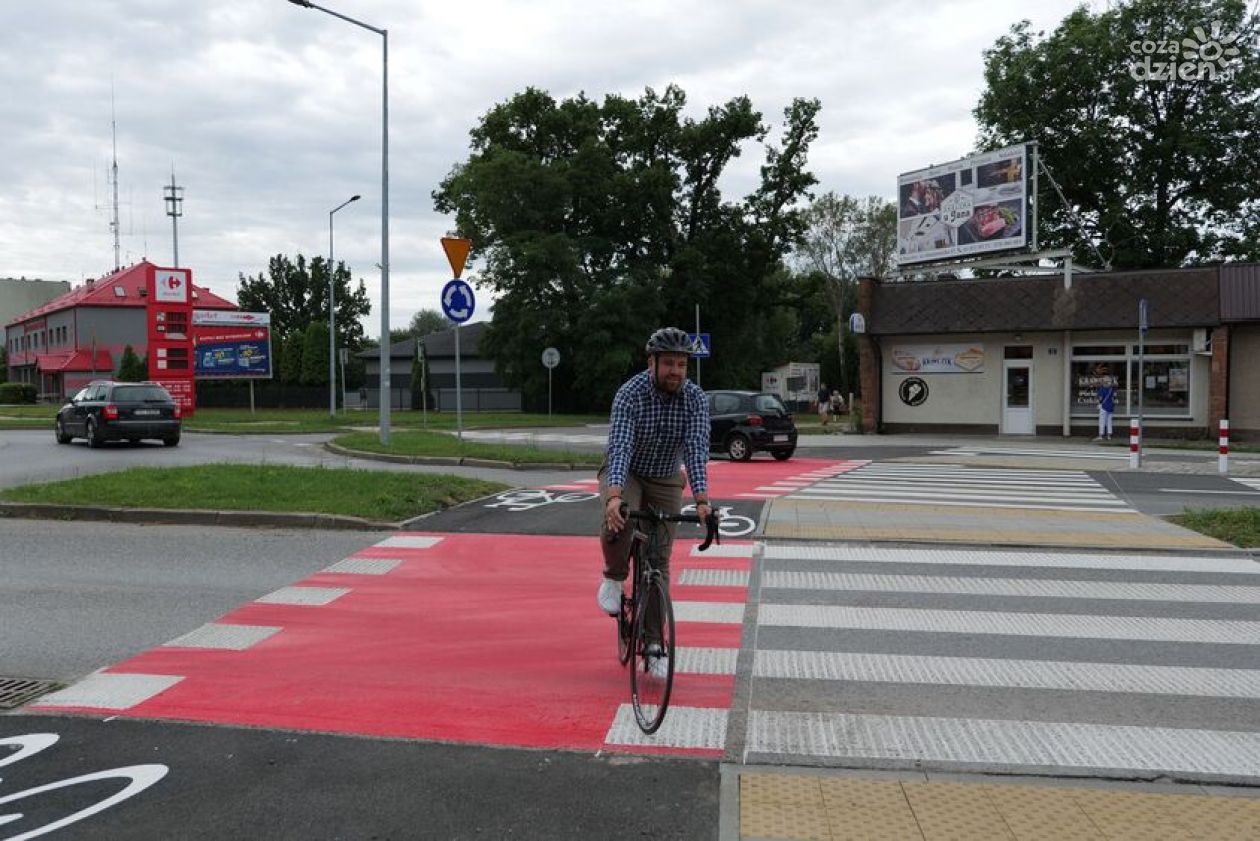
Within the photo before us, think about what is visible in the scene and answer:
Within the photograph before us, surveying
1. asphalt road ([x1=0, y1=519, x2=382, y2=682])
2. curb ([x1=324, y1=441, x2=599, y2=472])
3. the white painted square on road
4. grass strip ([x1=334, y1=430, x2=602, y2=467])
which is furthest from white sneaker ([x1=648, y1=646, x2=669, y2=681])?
grass strip ([x1=334, y1=430, x2=602, y2=467])

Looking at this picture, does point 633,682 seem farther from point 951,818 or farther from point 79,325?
point 79,325

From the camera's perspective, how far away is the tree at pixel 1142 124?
38.3 m

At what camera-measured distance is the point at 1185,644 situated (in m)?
6.04

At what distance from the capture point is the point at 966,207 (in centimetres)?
3159

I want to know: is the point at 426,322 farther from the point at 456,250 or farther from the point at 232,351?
the point at 456,250

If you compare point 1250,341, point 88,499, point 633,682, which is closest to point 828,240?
point 1250,341

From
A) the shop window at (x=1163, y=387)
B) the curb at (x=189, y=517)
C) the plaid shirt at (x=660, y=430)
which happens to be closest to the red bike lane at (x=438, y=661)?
the plaid shirt at (x=660, y=430)

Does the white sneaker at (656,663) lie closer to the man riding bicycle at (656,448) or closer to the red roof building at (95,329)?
the man riding bicycle at (656,448)

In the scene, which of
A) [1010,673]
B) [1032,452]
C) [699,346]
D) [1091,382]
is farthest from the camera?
[1091,382]

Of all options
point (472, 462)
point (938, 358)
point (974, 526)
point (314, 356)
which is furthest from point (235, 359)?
point (974, 526)

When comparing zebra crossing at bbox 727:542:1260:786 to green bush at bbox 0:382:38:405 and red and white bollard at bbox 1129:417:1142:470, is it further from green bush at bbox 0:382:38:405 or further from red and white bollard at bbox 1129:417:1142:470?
green bush at bbox 0:382:38:405

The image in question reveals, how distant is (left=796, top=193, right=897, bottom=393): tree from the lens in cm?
5931

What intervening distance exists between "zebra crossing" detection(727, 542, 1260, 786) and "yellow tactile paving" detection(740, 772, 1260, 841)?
0.74ft

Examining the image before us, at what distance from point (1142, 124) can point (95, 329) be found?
63.1 metres
